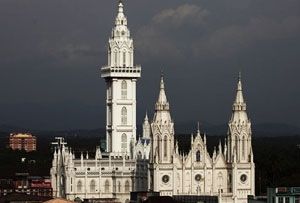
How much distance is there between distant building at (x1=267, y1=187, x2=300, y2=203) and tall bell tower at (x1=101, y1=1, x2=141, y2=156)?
41.5 metres

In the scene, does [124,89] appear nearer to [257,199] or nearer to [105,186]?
[105,186]

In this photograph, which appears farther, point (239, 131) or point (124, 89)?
point (124, 89)

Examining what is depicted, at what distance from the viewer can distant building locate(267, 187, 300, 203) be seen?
4328 inches

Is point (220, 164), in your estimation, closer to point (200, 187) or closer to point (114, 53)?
point (200, 187)

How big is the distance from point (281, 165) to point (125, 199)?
32.8 metres

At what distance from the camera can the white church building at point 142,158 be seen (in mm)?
135875

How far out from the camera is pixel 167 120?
447 feet

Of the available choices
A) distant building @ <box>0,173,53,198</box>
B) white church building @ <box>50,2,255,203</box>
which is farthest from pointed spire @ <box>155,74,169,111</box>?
distant building @ <box>0,173,53,198</box>

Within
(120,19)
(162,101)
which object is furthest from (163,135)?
(120,19)

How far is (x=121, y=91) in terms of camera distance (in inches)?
6053

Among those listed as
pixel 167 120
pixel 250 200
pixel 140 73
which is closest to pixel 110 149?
pixel 140 73

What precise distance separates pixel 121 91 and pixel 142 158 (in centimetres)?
1023

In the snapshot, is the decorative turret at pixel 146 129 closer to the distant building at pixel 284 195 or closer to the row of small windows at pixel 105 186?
the row of small windows at pixel 105 186

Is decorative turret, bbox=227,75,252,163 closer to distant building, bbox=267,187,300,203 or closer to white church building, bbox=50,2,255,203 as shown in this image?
white church building, bbox=50,2,255,203
